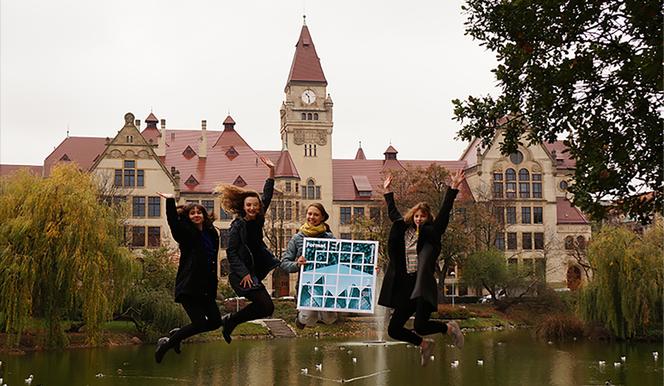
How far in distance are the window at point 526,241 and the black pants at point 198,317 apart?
149ft

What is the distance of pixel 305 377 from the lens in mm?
21172

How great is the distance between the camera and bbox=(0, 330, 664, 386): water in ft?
66.6

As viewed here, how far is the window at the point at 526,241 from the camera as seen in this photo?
50.6 meters

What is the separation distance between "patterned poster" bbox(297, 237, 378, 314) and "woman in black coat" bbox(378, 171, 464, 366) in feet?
0.57

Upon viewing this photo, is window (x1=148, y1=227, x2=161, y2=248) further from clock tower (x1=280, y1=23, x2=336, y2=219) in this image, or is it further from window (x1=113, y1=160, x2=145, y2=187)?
clock tower (x1=280, y1=23, x2=336, y2=219)

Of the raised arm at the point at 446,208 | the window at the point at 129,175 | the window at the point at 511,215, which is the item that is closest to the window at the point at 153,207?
the window at the point at 129,175

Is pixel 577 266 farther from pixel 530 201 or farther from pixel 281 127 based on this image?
pixel 281 127

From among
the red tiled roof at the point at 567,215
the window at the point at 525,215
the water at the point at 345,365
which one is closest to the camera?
the water at the point at 345,365

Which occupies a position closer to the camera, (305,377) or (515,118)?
(515,118)

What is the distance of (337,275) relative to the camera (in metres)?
6.84

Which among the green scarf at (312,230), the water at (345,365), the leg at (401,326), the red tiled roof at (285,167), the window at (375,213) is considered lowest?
the water at (345,365)

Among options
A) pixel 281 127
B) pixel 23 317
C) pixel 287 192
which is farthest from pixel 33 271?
pixel 281 127

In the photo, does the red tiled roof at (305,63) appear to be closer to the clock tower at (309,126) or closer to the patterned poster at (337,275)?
the clock tower at (309,126)

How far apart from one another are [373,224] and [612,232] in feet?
42.1
